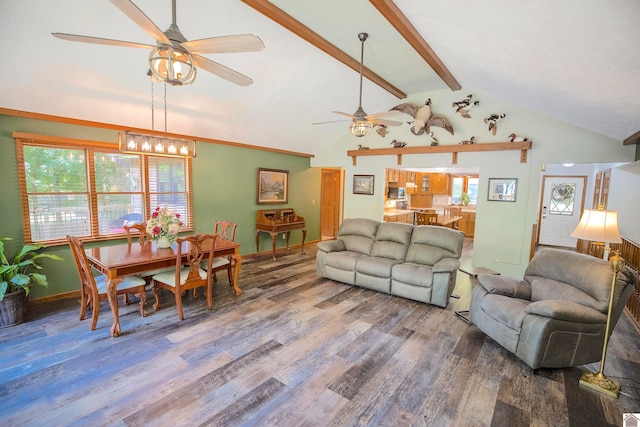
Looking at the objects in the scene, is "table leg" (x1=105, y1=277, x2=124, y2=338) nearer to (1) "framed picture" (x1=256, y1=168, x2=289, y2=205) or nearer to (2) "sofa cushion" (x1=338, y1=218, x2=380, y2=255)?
(2) "sofa cushion" (x1=338, y1=218, x2=380, y2=255)

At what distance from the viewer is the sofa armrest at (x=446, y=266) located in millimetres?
3726

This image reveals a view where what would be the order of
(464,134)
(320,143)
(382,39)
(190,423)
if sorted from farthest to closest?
(320,143), (464,134), (382,39), (190,423)

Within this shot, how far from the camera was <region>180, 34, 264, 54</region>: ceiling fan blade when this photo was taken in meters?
1.75

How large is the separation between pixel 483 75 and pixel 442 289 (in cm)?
288

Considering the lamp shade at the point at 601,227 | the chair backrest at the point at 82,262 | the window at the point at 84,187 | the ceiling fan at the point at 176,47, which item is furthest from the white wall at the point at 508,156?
the chair backrest at the point at 82,262

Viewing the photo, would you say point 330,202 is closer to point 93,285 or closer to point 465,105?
point 465,105

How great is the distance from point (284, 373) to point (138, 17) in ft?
8.71

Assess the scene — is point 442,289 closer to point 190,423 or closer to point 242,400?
point 242,400

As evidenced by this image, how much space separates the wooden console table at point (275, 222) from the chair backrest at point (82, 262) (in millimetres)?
3234

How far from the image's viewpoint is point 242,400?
82.9 inches

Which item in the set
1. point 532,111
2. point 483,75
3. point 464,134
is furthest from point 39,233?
point 532,111

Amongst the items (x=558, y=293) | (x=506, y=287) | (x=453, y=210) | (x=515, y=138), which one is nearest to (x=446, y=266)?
(x=506, y=287)

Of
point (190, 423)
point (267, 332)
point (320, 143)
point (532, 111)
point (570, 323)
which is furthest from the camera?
point (320, 143)

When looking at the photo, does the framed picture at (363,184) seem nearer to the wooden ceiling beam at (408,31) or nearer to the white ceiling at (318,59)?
the white ceiling at (318,59)
